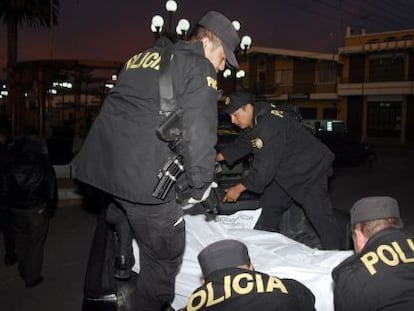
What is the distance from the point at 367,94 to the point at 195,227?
37.4 meters

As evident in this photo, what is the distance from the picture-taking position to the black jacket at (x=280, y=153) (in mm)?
3832

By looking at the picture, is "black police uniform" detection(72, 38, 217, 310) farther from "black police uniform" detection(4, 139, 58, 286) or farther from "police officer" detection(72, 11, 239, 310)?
"black police uniform" detection(4, 139, 58, 286)

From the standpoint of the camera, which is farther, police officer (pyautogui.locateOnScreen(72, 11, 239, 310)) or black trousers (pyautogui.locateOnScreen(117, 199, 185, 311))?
black trousers (pyautogui.locateOnScreen(117, 199, 185, 311))

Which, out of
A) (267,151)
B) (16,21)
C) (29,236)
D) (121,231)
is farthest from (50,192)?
(16,21)

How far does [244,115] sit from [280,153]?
1.50 ft

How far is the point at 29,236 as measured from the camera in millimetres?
4938

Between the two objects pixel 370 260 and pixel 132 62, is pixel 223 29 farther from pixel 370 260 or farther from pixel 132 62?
pixel 370 260

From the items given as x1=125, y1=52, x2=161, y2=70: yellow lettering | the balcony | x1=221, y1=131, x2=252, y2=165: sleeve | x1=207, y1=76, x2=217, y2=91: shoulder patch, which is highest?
the balcony

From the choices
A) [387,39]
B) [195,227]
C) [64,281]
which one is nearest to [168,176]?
[195,227]

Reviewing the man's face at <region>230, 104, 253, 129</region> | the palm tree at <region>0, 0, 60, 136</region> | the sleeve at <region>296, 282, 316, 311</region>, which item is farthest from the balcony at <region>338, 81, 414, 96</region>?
the sleeve at <region>296, 282, 316, 311</region>

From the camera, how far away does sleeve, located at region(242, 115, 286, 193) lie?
12.4 feet

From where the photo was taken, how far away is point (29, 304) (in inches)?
177

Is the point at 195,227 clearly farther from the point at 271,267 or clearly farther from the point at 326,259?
the point at 326,259

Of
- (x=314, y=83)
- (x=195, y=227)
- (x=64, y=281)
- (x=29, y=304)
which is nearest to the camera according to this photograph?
(x=195, y=227)
